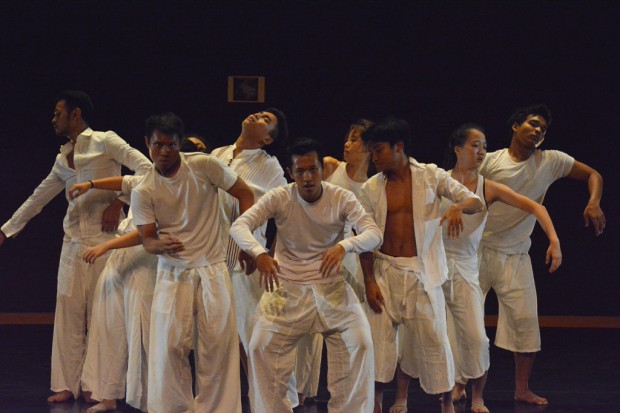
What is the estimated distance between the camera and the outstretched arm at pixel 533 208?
5051mm

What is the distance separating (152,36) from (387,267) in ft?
11.7

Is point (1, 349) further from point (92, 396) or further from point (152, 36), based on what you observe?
point (152, 36)

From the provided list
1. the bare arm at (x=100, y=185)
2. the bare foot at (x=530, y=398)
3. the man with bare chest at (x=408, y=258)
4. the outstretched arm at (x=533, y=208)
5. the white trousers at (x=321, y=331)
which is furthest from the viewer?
the bare foot at (x=530, y=398)

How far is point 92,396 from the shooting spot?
5.26 metres

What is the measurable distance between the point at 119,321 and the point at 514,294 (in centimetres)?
197

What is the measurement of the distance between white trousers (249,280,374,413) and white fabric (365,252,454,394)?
31 centimetres

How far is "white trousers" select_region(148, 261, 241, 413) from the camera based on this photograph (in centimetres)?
466

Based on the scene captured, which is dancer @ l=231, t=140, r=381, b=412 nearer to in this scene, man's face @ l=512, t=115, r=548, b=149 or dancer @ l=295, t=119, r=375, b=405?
dancer @ l=295, t=119, r=375, b=405

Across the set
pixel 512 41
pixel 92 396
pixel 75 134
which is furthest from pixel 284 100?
pixel 92 396

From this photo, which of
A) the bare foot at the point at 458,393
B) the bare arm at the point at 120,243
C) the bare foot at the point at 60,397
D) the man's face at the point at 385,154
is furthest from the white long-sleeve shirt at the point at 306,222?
the bare foot at the point at 60,397

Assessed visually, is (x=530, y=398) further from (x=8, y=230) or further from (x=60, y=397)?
(x=8, y=230)

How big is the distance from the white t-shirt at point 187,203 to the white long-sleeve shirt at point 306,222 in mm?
289

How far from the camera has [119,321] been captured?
207 inches

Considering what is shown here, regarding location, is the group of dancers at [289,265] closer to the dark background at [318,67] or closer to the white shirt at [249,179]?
the white shirt at [249,179]
